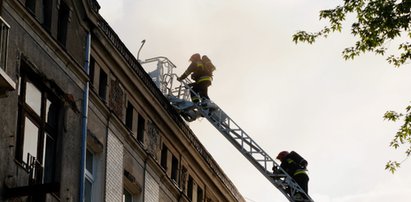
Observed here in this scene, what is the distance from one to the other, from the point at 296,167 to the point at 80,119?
51.5 ft

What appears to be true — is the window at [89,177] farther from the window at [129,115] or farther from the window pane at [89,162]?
the window at [129,115]

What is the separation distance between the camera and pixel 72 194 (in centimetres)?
3164

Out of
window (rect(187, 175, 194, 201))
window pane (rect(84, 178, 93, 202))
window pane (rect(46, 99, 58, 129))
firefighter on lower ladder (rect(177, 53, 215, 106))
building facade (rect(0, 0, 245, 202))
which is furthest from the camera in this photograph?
firefighter on lower ladder (rect(177, 53, 215, 106))

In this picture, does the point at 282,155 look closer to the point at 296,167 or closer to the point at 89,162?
the point at 296,167

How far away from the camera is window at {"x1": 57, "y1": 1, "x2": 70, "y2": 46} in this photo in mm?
32500

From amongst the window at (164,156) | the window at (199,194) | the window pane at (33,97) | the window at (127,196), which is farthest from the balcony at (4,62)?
the window at (199,194)

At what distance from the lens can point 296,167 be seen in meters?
47.1

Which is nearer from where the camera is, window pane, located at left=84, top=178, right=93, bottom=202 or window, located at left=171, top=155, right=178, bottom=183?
window pane, located at left=84, top=178, right=93, bottom=202

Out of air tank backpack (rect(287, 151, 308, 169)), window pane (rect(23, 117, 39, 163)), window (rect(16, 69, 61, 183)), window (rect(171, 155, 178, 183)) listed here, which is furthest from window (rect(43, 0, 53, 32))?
air tank backpack (rect(287, 151, 308, 169))

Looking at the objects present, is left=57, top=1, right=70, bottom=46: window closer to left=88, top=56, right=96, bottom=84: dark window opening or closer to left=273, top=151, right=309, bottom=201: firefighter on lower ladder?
left=88, top=56, right=96, bottom=84: dark window opening

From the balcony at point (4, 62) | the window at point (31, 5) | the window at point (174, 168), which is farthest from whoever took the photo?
the window at point (174, 168)

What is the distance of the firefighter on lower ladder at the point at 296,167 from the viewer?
4644 centimetres

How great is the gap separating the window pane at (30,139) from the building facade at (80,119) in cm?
2

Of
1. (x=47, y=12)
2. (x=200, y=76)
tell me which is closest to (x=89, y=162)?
(x=47, y=12)
